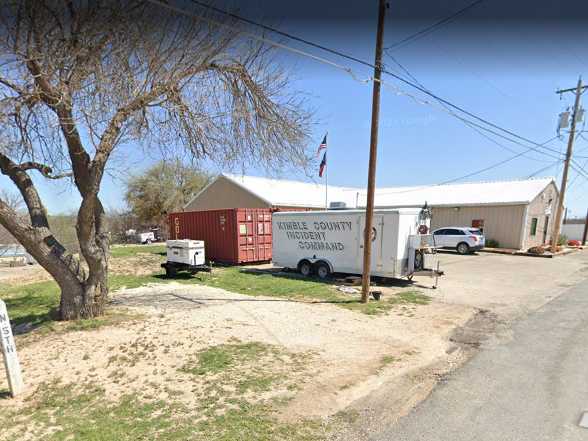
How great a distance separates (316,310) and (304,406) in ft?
13.2

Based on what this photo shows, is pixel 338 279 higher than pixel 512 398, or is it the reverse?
pixel 512 398

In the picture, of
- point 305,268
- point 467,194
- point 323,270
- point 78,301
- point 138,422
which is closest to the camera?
point 138,422

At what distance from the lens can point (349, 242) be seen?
36.2ft

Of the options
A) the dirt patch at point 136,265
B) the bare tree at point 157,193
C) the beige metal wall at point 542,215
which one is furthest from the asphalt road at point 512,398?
the bare tree at point 157,193

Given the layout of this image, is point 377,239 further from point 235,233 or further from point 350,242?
point 235,233

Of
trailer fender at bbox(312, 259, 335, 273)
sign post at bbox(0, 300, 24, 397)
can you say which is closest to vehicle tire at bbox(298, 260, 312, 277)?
trailer fender at bbox(312, 259, 335, 273)

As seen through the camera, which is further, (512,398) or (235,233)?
(235,233)

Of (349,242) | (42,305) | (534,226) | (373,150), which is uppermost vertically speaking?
(373,150)

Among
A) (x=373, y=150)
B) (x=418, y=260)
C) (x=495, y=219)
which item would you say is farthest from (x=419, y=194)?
(x=373, y=150)

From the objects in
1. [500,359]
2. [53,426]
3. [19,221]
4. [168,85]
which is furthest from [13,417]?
[500,359]

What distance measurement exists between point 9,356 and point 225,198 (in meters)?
22.4

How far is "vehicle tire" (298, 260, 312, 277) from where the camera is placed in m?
12.4

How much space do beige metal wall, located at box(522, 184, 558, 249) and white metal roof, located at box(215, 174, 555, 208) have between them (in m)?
0.84

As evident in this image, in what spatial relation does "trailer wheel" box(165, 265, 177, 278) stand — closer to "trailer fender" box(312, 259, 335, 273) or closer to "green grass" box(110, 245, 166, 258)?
"trailer fender" box(312, 259, 335, 273)
